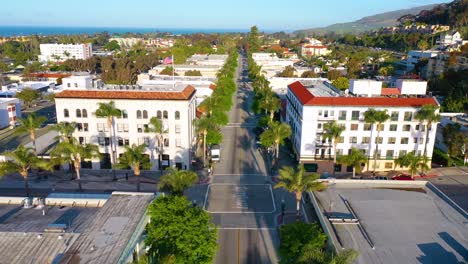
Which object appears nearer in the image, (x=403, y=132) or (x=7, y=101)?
(x=403, y=132)

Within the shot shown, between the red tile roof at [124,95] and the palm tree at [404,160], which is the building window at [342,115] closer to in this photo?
the palm tree at [404,160]

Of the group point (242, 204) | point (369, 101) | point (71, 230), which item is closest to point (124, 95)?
point (242, 204)

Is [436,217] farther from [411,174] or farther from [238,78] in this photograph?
[238,78]

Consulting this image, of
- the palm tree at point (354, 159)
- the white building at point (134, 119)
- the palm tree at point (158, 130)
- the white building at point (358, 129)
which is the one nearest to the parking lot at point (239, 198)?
the white building at point (134, 119)

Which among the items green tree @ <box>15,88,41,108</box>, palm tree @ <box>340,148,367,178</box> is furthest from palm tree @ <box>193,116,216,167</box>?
green tree @ <box>15,88,41,108</box>

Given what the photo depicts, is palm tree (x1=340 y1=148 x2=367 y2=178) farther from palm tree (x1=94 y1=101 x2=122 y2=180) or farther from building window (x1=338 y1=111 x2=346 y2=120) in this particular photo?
palm tree (x1=94 y1=101 x2=122 y2=180)

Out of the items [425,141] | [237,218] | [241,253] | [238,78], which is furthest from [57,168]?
[238,78]
